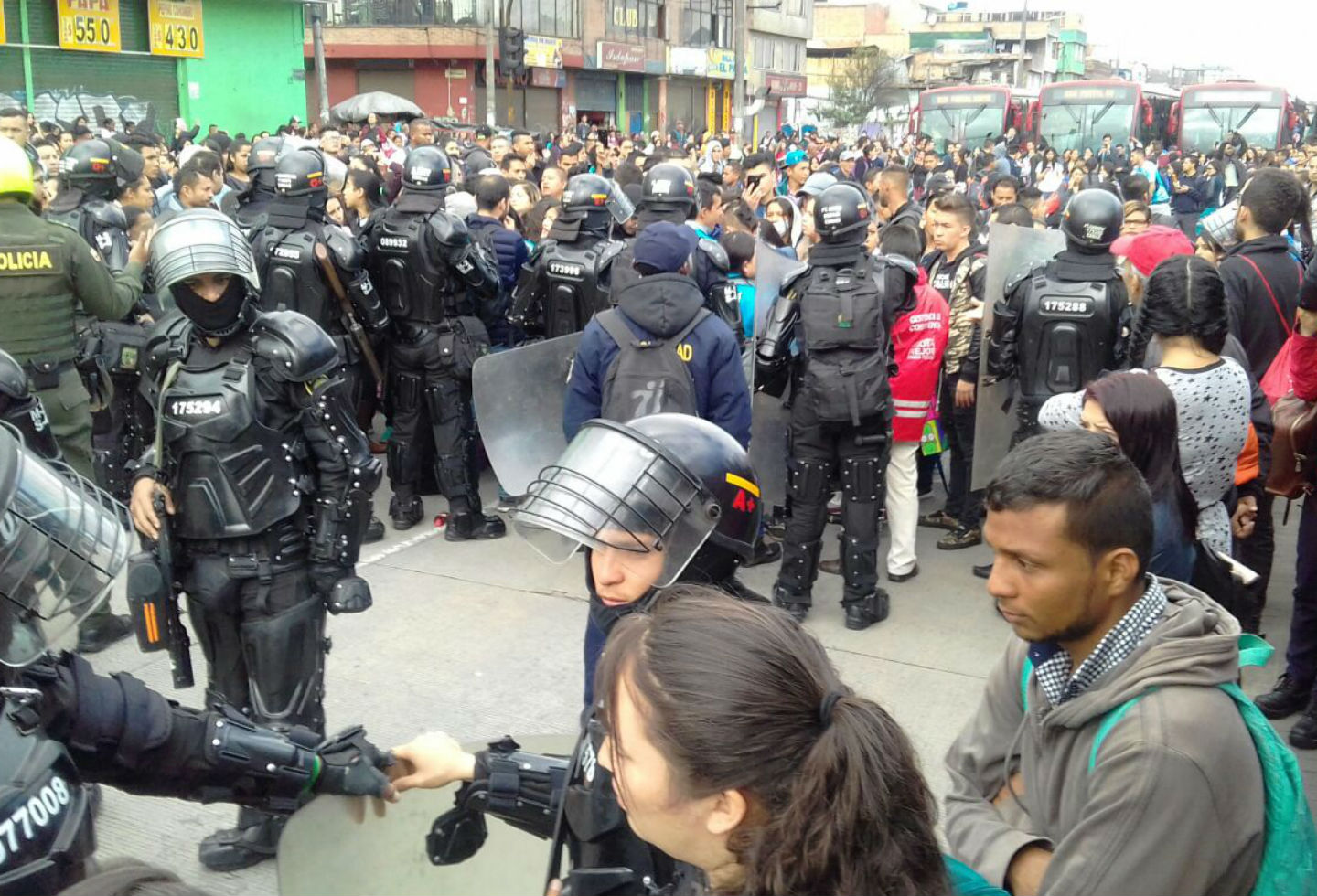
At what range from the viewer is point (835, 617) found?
548cm

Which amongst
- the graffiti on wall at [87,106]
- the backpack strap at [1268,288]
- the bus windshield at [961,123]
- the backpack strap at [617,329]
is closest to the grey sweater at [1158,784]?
the backpack strap at [617,329]

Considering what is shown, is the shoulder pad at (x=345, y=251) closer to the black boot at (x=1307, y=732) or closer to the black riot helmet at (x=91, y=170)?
the black riot helmet at (x=91, y=170)

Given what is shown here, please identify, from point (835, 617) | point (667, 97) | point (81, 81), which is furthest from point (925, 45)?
point (835, 617)

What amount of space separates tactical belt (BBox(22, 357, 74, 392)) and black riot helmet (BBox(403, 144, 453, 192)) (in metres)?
2.02

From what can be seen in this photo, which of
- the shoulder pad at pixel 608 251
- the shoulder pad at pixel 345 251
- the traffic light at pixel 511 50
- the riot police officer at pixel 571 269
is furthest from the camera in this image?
the traffic light at pixel 511 50

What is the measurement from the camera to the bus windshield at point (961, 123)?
2694 centimetres

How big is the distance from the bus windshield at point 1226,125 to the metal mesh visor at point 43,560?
26.9 m

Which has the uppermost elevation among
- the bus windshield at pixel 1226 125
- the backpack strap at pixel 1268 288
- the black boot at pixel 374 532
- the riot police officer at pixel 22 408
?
the bus windshield at pixel 1226 125

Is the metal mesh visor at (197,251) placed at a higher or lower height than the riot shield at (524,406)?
higher

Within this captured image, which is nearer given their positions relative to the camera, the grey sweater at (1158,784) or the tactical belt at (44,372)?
the grey sweater at (1158,784)

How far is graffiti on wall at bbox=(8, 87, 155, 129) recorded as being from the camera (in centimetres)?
2117

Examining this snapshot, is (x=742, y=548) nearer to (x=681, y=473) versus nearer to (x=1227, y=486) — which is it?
(x=681, y=473)

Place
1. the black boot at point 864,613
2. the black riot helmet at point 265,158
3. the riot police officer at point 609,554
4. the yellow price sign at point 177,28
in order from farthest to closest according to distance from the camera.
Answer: the yellow price sign at point 177,28
the black riot helmet at point 265,158
the black boot at point 864,613
the riot police officer at point 609,554

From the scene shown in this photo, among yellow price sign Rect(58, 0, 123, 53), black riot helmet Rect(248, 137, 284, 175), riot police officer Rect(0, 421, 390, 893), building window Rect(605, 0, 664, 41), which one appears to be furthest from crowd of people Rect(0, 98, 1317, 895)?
building window Rect(605, 0, 664, 41)
